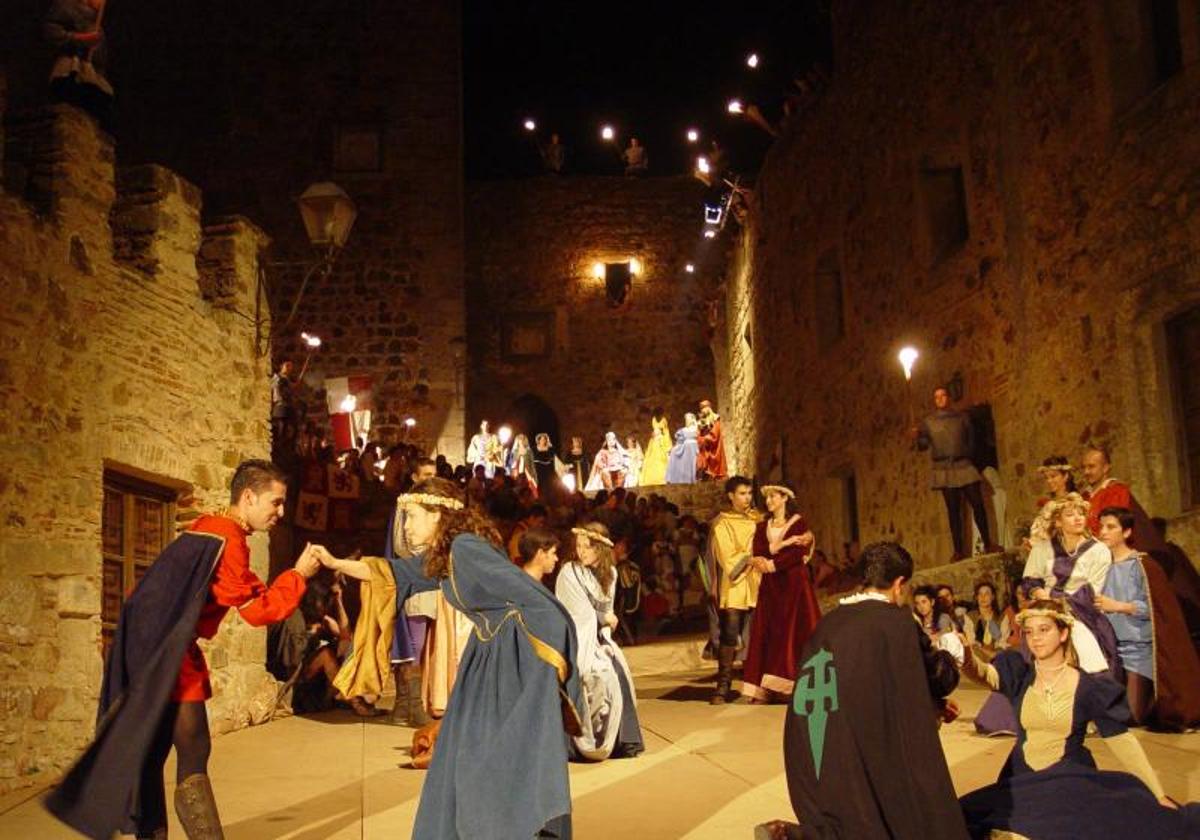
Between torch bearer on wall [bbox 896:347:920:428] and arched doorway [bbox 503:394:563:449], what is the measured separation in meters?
14.5

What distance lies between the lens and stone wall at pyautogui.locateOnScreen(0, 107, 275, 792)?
7301 mm

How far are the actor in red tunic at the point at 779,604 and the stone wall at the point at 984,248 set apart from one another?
301 cm

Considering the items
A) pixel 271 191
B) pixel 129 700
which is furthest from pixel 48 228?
pixel 271 191

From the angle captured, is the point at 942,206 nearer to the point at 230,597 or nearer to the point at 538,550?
the point at 538,550

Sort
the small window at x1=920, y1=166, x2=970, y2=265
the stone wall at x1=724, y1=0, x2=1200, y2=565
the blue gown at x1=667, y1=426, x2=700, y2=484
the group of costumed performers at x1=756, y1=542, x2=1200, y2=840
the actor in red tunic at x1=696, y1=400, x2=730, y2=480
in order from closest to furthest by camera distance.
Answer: the group of costumed performers at x1=756, y1=542, x2=1200, y2=840
the stone wall at x1=724, y1=0, x2=1200, y2=565
the small window at x1=920, y1=166, x2=970, y2=265
the actor in red tunic at x1=696, y1=400, x2=730, y2=480
the blue gown at x1=667, y1=426, x2=700, y2=484

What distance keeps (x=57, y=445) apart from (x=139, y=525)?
1.38 m

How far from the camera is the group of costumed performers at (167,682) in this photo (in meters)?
4.38

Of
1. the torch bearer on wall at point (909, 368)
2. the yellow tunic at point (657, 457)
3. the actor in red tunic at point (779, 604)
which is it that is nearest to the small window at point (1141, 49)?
the torch bearer on wall at point (909, 368)

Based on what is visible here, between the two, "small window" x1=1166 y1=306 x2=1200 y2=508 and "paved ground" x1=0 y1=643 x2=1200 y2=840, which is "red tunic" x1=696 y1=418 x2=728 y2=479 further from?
"paved ground" x1=0 y1=643 x2=1200 y2=840

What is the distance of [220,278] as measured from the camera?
33.5 ft

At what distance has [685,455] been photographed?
2508cm

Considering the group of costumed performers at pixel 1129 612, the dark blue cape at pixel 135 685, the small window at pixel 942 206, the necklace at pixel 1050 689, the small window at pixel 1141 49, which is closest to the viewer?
the dark blue cape at pixel 135 685

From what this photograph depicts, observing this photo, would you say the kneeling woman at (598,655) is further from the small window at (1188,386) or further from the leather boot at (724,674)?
the small window at (1188,386)

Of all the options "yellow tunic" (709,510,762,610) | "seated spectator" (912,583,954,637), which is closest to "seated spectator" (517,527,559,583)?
"yellow tunic" (709,510,762,610)
